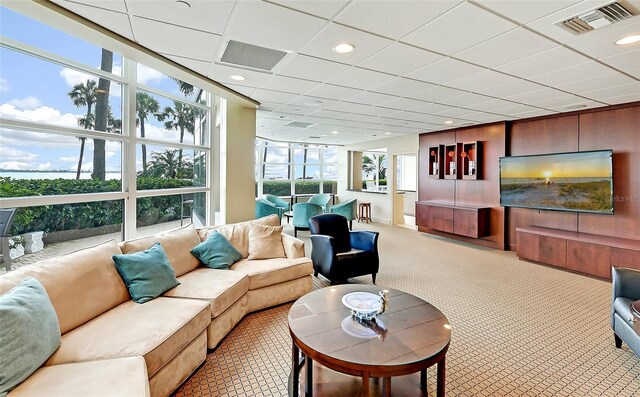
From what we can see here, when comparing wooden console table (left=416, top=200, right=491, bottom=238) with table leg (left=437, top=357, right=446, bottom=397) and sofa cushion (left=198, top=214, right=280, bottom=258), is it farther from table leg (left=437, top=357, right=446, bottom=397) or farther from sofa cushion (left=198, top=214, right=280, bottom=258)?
table leg (left=437, top=357, right=446, bottom=397)

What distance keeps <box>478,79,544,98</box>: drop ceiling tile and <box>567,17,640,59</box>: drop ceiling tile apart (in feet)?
2.59

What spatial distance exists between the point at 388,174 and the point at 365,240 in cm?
514

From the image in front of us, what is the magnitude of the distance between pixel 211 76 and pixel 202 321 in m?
2.73

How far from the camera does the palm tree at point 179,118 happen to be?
12.4 feet

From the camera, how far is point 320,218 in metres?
4.32

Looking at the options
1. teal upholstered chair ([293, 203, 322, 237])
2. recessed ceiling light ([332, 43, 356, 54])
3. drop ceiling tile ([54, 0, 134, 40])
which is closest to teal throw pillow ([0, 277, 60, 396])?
drop ceiling tile ([54, 0, 134, 40])

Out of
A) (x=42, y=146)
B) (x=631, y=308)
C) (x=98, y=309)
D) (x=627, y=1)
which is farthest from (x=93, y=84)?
(x=631, y=308)

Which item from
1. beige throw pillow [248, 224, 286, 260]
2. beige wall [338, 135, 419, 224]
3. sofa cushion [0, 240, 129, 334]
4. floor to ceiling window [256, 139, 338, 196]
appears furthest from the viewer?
floor to ceiling window [256, 139, 338, 196]

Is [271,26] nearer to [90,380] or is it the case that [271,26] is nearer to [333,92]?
[333,92]

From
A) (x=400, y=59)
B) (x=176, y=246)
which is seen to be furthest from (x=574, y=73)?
(x=176, y=246)

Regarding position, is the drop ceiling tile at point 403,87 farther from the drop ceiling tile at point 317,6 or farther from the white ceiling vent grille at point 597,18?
the drop ceiling tile at point 317,6

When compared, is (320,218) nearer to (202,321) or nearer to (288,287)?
(288,287)

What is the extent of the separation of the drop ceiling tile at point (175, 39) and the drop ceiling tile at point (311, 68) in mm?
759

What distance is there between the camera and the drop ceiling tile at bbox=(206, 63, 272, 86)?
10.6ft
